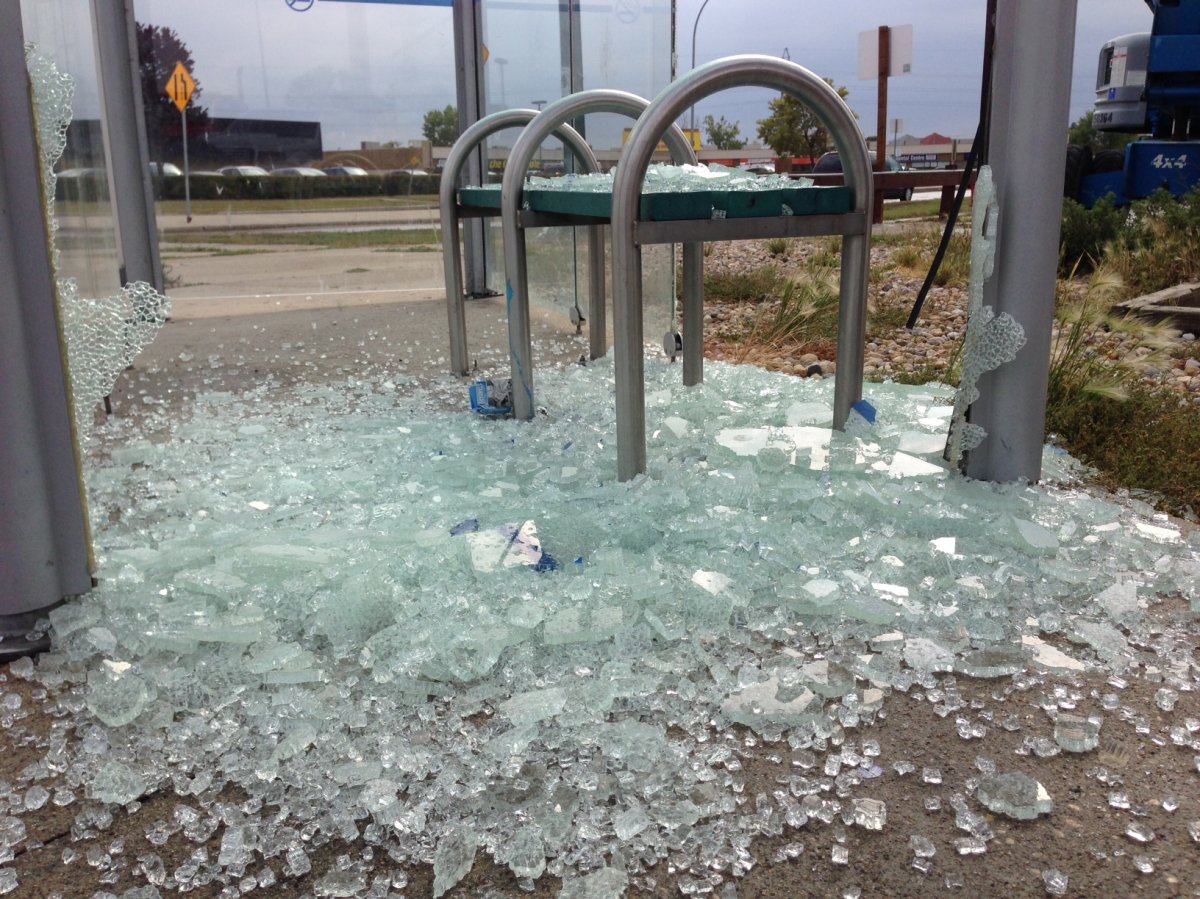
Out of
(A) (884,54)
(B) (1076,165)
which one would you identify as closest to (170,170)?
(A) (884,54)

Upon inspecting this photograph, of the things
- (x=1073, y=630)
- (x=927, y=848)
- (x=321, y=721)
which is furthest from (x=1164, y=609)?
(x=321, y=721)

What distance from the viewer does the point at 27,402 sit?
187 cm

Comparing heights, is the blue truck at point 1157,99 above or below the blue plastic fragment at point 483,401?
above

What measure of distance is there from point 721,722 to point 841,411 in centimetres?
161

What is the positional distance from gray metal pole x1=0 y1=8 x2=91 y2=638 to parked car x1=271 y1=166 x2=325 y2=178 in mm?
4136

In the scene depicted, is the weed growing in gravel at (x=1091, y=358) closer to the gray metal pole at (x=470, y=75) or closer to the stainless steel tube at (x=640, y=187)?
the stainless steel tube at (x=640, y=187)

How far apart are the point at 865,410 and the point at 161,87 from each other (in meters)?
4.25

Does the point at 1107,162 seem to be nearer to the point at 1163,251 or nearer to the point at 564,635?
the point at 1163,251

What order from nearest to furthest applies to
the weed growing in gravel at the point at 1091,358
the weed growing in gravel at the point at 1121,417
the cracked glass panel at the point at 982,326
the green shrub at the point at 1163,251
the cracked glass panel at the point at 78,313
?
1. the cracked glass panel at the point at 78,313
2. the cracked glass panel at the point at 982,326
3. the weed growing in gravel at the point at 1121,417
4. the weed growing in gravel at the point at 1091,358
5. the green shrub at the point at 1163,251

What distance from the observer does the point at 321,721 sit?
1.64 meters

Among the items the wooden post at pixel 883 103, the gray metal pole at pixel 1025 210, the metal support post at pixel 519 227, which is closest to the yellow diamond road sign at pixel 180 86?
the metal support post at pixel 519 227

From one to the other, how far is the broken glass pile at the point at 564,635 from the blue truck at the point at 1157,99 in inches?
314

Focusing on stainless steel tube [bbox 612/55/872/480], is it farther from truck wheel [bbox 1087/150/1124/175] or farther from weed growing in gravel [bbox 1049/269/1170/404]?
truck wheel [bbox 1087/150/1124/175]

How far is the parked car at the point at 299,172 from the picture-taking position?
5780 millimetres
